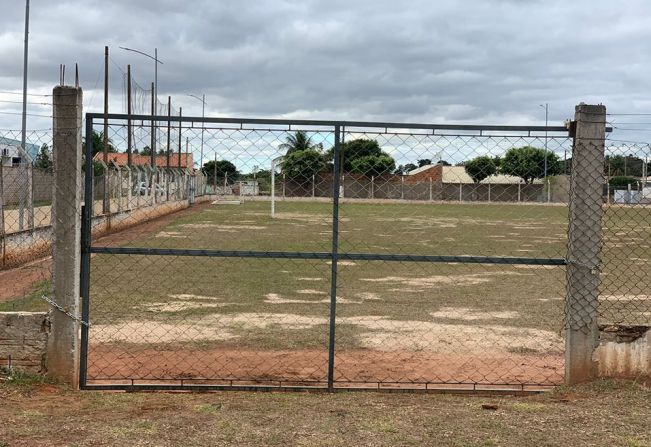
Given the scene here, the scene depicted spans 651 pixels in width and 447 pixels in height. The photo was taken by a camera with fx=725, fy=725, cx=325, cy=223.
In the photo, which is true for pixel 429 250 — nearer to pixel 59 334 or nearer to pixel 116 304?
pixel 116 304

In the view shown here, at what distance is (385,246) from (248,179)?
558 inches

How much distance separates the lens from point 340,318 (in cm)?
1000

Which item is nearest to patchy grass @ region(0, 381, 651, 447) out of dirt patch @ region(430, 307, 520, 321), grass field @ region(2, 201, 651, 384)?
grass field @ region(2, 201, 651, 384)

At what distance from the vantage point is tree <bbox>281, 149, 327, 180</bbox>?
294 inches

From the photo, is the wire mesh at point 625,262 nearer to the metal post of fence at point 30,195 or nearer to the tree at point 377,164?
the tree at point 377,164

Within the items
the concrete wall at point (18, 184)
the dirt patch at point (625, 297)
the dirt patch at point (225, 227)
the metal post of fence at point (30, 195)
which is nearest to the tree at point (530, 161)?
the dirt patch at point (625, 297)

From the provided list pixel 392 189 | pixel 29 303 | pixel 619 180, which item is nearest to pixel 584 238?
pixel 619 180

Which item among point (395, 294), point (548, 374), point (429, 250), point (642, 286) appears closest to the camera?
point (548, 374)

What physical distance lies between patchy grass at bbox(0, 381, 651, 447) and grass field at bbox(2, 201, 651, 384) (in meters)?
0.81

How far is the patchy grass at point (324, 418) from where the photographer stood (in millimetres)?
4840

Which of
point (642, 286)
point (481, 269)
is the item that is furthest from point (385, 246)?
point (642, 286)

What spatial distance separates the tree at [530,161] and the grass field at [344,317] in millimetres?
1785

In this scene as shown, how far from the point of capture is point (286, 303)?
11.2m

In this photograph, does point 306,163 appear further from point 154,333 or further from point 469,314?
point 469,314
